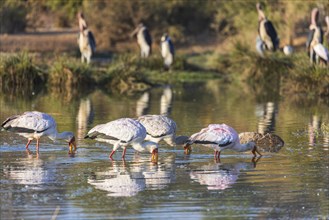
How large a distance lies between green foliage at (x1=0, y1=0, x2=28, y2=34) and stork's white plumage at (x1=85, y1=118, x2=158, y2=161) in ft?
95.5

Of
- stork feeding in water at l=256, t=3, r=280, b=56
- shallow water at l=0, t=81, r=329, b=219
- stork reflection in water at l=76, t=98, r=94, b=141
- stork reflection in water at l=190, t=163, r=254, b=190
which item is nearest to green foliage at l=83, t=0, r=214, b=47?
stork feeding in water at l=256, t=3, r=280, b=56

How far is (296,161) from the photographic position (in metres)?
13.4

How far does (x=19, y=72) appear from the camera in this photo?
91.9 ft

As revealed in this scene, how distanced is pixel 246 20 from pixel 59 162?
2902cm

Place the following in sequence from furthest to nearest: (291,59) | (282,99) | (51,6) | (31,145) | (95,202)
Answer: (51,6), (291,59), (282,99), (31,145), (95,202)

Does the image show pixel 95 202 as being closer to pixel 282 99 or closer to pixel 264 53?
pixel 282 99

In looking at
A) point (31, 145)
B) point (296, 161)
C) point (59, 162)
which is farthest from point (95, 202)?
point (31, 145)

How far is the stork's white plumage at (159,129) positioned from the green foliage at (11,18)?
1120 inches

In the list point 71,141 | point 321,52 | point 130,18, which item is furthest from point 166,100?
point 130,18

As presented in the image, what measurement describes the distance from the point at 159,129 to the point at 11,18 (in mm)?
29246

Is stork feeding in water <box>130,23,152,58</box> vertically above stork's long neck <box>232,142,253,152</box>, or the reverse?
stork's long neck <box>232,142,253,152</box>

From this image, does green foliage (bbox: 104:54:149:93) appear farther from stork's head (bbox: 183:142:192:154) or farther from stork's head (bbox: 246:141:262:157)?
stork's head (bbox: 246:141:262:157)

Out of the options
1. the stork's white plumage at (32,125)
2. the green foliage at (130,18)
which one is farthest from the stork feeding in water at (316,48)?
the green foliage at (130,18)

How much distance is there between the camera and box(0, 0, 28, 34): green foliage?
4178 cm
